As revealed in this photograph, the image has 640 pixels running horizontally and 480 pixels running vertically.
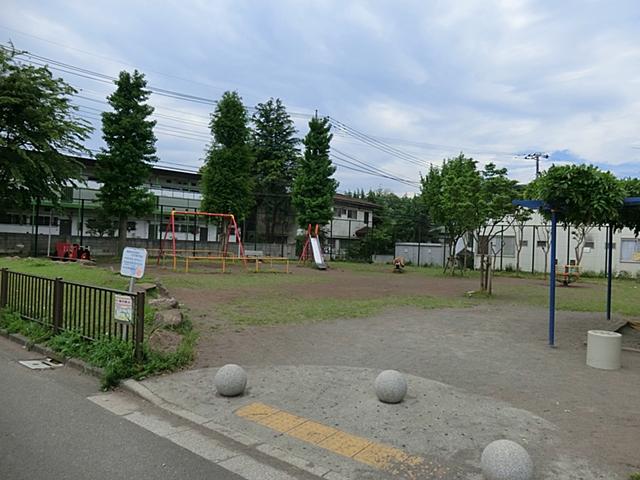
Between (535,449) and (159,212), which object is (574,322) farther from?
(159,212)

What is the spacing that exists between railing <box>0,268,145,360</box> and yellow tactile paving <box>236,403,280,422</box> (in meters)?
1.74

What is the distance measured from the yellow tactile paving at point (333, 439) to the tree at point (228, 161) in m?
21.7

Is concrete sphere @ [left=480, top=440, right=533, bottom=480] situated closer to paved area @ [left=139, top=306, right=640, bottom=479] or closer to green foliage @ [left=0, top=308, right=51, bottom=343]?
paved area @ [left=139, top=306, right=640, bottom=479]

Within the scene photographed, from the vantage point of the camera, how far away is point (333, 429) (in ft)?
13.8

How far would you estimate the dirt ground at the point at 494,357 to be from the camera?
4.19 meters

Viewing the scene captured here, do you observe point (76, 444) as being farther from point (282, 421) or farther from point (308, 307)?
point (308, 307)

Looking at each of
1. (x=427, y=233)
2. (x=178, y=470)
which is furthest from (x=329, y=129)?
(x=178, y=470)

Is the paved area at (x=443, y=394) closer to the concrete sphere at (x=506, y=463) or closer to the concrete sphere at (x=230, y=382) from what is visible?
the concrete sphere at (x=230, y=382)

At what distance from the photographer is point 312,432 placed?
13.5 feet

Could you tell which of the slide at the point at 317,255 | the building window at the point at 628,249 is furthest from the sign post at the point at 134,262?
the building window at the point at 628,249

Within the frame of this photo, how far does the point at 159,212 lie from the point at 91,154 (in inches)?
334

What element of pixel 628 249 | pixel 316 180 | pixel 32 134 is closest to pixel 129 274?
pixel 32 134

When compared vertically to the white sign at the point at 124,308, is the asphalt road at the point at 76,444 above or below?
below

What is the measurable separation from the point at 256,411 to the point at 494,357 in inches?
151
